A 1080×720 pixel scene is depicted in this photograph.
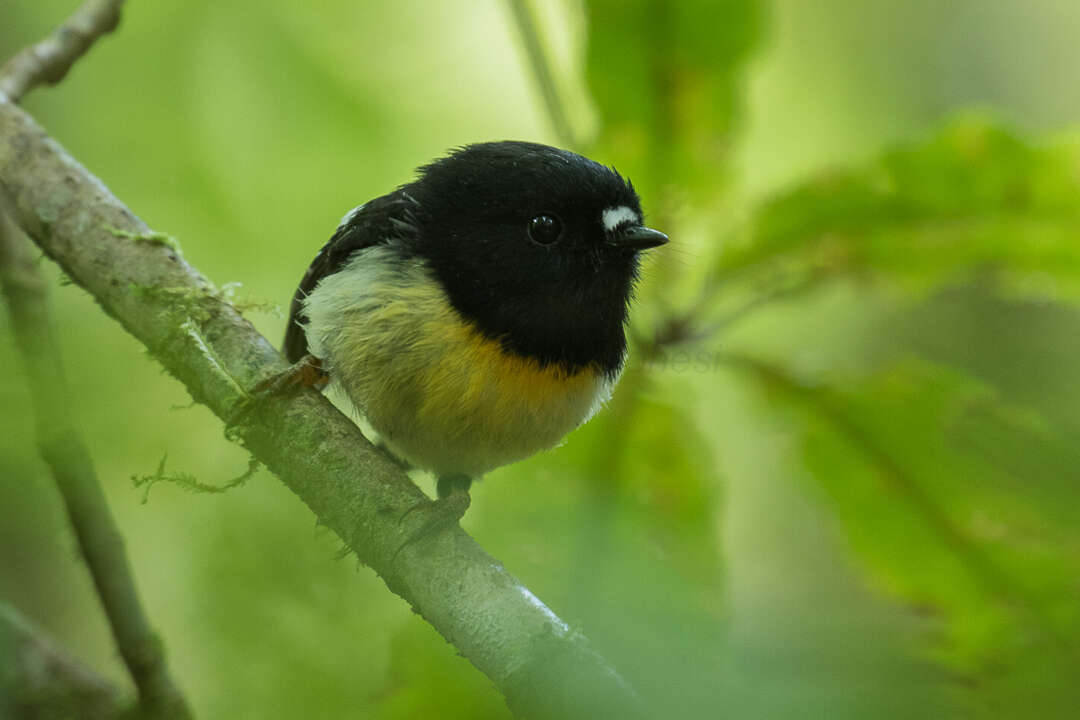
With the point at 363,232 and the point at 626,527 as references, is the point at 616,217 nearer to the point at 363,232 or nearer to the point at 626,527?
the point at 363,232

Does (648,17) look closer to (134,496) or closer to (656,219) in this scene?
(656,219)

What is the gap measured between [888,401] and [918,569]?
0.41 meters

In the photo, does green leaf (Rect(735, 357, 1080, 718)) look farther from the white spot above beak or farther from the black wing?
the black wing

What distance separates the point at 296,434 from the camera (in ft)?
6.31

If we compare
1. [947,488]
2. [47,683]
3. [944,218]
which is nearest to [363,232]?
→ [47,683]

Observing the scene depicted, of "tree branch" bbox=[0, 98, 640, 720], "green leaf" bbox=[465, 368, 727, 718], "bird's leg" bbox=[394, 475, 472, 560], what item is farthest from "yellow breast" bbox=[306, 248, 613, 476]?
"bird's leg" bbox=[394, 475, 472, 560]

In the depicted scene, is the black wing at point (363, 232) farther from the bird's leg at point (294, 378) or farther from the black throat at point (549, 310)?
the bird's leg at point (294, 378)

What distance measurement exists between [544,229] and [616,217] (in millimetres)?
183

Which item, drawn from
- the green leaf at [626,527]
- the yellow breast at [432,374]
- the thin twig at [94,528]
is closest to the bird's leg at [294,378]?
the yellow breast at [432,374]

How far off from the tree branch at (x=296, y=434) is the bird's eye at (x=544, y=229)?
2.13ft

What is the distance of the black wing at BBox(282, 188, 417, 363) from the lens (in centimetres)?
236

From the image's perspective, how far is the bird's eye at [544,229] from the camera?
228 centimetres

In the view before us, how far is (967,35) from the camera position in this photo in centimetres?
693

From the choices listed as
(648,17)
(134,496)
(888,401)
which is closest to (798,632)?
(888,401)
